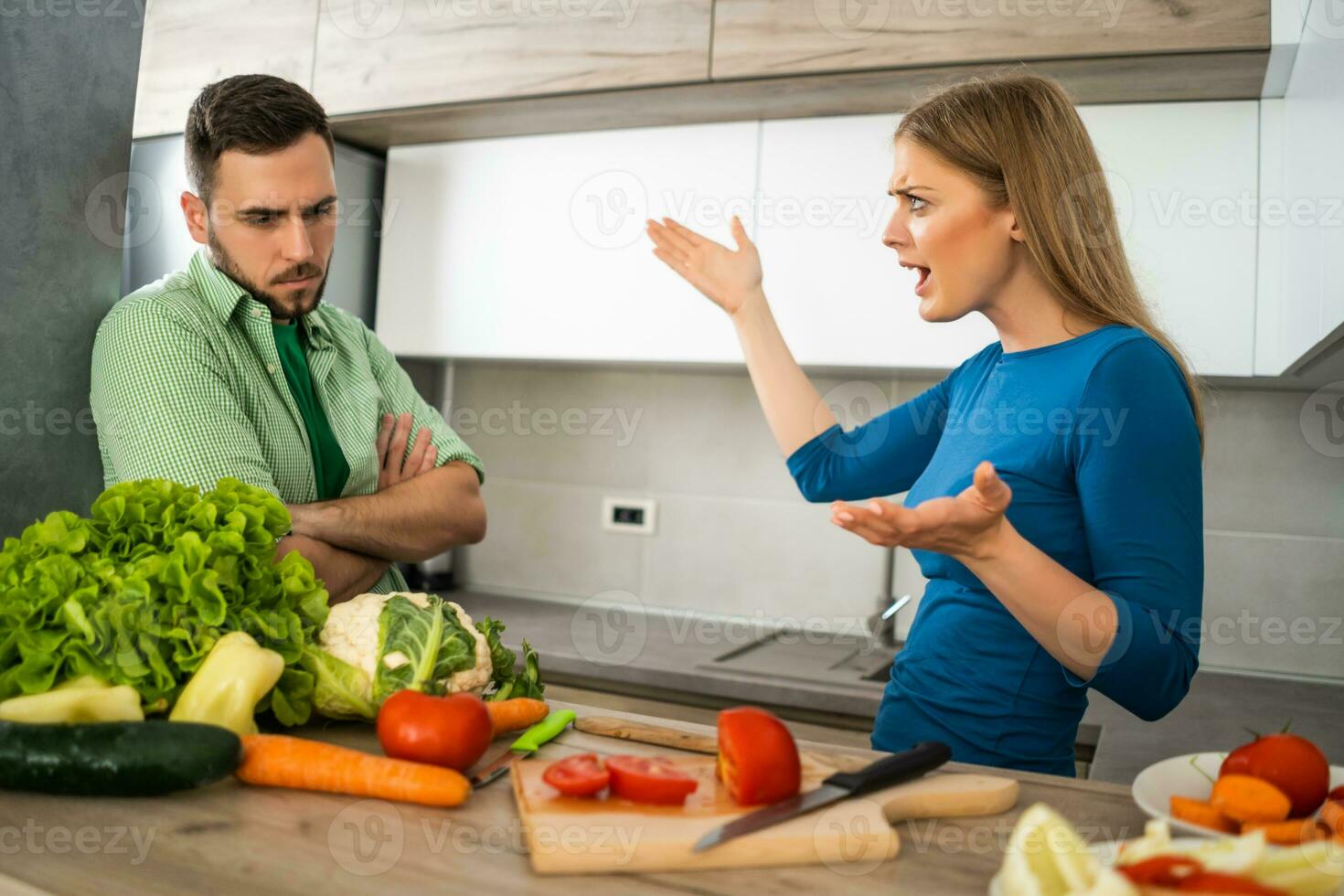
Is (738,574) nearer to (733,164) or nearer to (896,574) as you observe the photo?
(896,574)

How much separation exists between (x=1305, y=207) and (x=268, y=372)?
148cm

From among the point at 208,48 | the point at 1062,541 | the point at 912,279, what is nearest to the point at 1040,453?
the point at 1062,541

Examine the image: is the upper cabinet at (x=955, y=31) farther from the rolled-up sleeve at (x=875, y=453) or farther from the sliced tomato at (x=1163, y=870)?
the sliced tomato at (x=1163, y=870)

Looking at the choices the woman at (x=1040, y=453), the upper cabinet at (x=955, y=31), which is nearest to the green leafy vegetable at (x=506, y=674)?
the woman at (x=1040, y=453)

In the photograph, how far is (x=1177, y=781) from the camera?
840mm

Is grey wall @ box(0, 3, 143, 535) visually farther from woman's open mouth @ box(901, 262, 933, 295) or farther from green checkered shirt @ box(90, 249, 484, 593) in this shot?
woman's open mouth @ box(901, 262, 933, 295)

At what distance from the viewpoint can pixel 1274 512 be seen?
2160mm

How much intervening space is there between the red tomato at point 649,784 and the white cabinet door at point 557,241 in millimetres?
1434

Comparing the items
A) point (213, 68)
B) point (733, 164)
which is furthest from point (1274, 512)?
point (213, 68)

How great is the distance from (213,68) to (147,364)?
1.45 meters

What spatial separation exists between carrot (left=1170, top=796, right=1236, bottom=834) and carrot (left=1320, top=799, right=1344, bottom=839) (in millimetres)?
68

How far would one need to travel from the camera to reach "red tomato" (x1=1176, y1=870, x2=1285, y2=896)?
57 cm

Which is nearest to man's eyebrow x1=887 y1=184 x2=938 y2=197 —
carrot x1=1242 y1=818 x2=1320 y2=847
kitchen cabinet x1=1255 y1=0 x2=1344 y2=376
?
kitchen cabinet x1=1255 y1=0 x2=1344 y2=376

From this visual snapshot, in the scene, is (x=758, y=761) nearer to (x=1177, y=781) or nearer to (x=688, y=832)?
(x=688, y=832)
